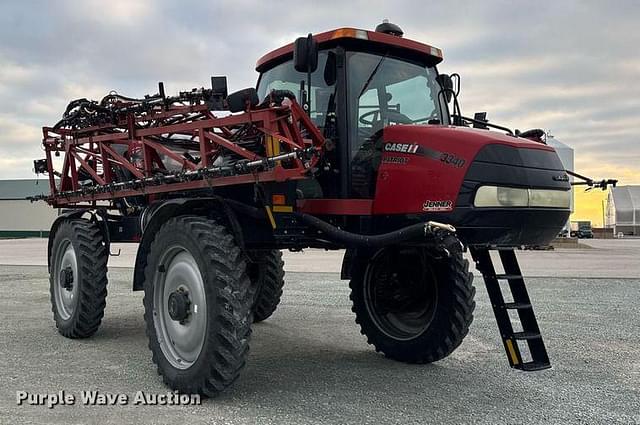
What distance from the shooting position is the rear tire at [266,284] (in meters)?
7.67

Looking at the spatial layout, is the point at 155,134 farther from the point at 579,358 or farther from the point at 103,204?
the point at 579,358

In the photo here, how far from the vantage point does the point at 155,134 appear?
5.67m

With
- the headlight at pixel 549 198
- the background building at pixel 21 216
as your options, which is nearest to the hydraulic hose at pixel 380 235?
the headlight at pixel 549 198

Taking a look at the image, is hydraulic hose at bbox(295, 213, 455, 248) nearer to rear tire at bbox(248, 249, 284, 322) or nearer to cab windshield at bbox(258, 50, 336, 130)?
cab windshield at bbox(258, 50, 336, 130)

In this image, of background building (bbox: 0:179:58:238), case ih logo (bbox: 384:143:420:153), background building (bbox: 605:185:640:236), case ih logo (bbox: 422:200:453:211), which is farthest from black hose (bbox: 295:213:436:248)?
background building (bbox: 605:185:640:236)

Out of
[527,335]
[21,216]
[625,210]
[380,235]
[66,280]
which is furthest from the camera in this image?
[625,210]

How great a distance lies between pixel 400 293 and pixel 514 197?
204 centimetres

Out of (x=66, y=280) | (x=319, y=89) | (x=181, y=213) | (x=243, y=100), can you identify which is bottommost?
(x=66, y=280)

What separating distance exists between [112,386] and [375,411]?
7.08 feet

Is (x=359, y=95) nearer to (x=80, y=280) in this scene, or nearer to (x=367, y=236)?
(x=367, y=236)

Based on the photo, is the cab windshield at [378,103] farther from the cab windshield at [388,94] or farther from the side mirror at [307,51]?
the side mirror at [307,51]

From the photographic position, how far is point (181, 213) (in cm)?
505

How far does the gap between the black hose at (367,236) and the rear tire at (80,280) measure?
302cm

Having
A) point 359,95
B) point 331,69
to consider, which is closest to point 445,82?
point 359,95
